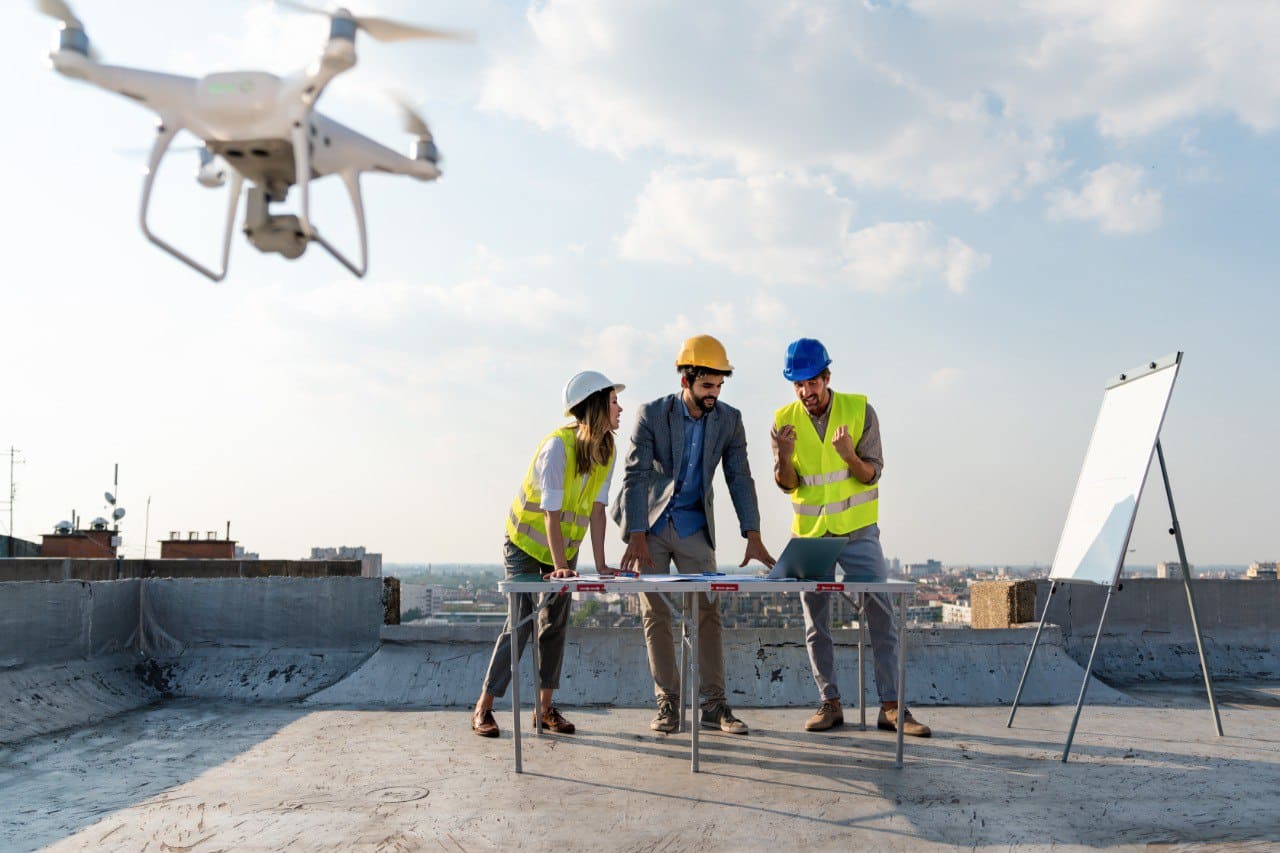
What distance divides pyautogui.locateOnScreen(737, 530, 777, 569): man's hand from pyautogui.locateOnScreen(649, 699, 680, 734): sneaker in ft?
2.93

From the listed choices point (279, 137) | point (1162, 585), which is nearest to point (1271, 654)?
point (1162, 585)

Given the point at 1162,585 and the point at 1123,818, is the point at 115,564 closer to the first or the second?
the point at 1162,585

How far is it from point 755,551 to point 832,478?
60 centimetres

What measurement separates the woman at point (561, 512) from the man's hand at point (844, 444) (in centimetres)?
121

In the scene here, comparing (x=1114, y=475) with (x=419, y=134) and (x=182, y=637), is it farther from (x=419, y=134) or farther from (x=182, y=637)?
(x=182, y=637)

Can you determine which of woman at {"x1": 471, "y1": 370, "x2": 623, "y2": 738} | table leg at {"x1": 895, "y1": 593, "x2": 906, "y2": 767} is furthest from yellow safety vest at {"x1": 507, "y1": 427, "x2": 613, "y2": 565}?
table leg at {"x1": 895, "y1": 593, "x2": 906, "y2": 767}

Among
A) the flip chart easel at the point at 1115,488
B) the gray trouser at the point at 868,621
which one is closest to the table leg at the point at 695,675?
the gray trouser at the point at 868,621

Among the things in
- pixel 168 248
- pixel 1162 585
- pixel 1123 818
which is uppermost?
pixel 168 248

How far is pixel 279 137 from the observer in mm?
2846

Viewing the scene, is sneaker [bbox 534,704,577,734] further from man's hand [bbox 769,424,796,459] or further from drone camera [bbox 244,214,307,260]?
drone camera [bbox 244,214,307,260]

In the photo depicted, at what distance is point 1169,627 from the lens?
802 cm

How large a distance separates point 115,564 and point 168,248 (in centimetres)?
1576

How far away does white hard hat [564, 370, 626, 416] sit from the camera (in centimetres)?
548

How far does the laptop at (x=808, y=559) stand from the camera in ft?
15.5
